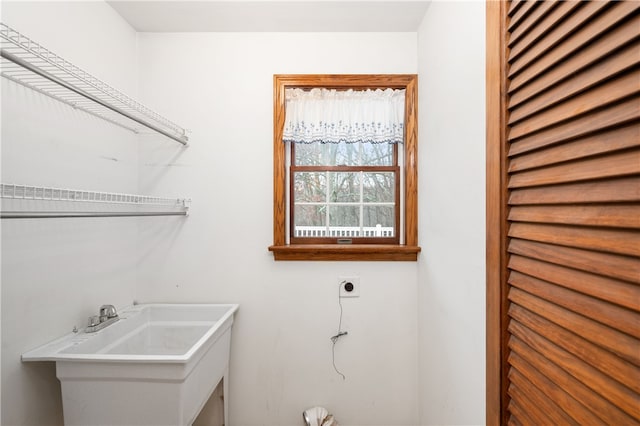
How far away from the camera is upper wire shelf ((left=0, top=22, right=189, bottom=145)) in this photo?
30.7 inches

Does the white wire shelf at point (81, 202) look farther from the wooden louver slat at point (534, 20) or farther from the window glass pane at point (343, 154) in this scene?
the wooden louver slat at point (534, 20)

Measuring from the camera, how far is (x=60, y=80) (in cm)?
85

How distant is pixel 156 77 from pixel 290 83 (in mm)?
781

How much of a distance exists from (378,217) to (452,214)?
60 centimetres

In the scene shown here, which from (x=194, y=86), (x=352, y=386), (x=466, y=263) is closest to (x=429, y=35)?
(x=466, y=263)

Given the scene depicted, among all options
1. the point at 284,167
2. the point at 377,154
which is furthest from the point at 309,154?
the point at 377,154

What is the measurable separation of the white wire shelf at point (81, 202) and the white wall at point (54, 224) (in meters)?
0.07

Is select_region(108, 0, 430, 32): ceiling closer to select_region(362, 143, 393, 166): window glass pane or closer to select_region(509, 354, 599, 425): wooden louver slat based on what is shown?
select_region(362, 143, 393, 166): window glass pane

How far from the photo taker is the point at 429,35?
1.45 metres

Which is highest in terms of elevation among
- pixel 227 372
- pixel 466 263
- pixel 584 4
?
pixel 584 4

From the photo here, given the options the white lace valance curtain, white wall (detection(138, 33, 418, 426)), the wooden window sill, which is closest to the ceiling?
white wall (detection(138, 33, 418, 426))

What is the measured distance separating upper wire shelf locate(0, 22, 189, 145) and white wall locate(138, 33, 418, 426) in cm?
25

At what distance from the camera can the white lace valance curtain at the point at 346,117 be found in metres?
1.66

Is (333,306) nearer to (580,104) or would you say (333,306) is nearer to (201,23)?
(580,104)
